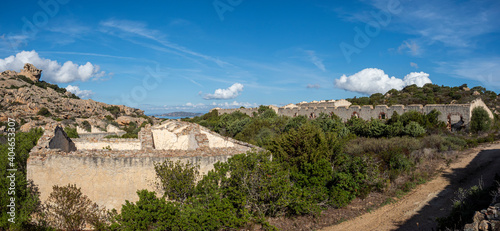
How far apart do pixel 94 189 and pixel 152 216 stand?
200cm

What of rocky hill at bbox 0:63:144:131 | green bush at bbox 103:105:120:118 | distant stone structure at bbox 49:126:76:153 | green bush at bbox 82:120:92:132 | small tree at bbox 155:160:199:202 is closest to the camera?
small tree at bbox 155:160:199:202

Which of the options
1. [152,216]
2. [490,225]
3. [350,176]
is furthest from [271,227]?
[490,225]

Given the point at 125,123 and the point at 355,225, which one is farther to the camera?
the point at 125,123

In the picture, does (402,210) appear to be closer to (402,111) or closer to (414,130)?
(414,130)

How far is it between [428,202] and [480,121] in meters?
16.1

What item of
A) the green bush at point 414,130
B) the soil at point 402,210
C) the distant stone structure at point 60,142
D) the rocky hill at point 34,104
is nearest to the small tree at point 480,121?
the green bush at point 414,130

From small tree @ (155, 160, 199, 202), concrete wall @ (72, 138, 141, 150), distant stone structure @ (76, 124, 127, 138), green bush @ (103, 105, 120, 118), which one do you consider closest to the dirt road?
small tree @ (155, 160, 199, 202)

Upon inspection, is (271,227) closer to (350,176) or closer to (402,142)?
(350,176)

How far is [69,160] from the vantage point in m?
6.96

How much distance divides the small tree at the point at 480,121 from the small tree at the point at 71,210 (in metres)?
24.8

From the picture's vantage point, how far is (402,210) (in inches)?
340

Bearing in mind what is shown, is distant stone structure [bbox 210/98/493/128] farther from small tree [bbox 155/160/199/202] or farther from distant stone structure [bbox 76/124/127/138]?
small tree [bbox 155/160/199/202]

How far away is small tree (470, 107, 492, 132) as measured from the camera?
2028 cm

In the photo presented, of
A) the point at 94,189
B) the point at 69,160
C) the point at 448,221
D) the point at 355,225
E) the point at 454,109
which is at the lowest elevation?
the point at 355,225
